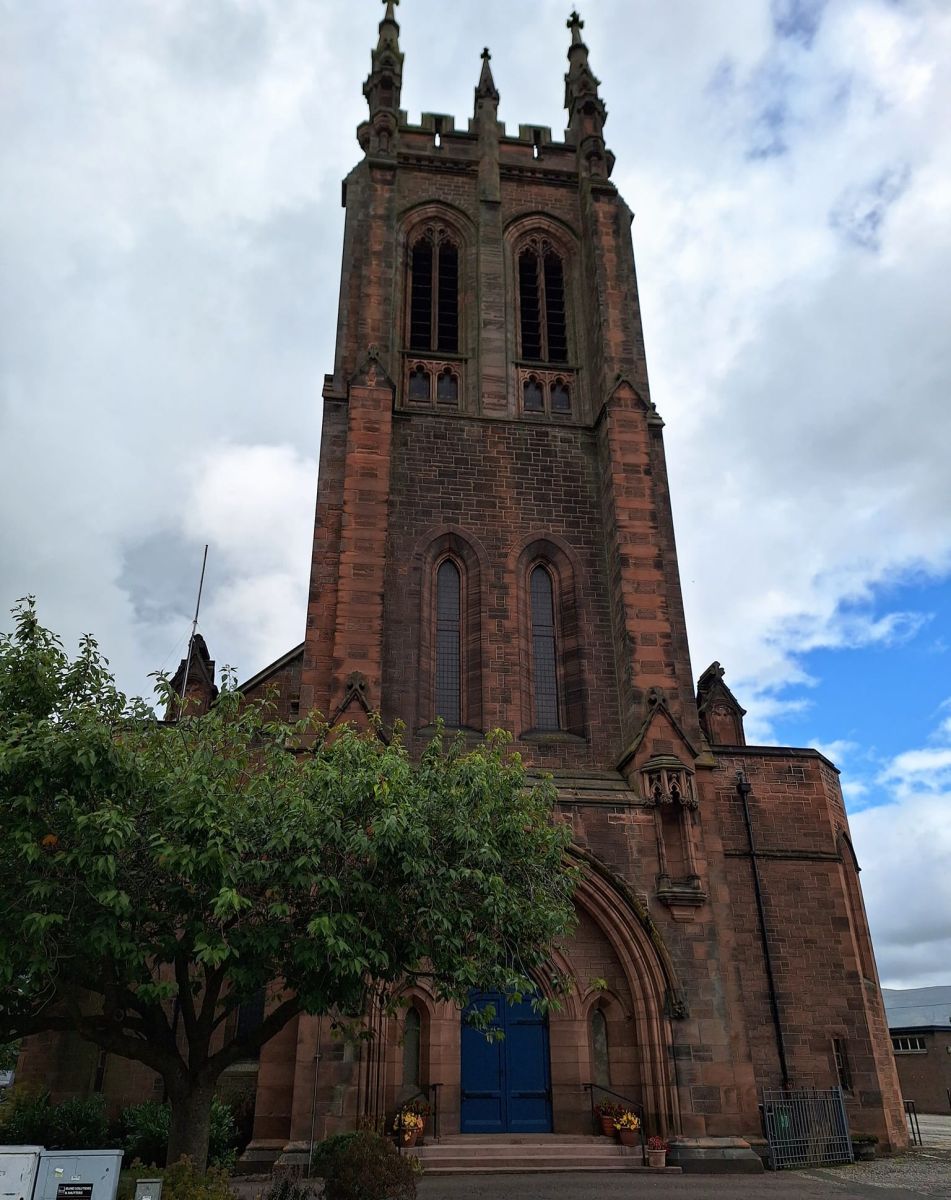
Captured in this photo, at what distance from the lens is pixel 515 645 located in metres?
21.0

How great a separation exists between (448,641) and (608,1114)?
9749 millimetres

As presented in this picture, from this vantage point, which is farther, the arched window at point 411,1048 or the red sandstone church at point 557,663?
the red sandstone church at point 557,663

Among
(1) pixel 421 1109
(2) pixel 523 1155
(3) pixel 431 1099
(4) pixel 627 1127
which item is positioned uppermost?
(3) pixel 431 1099

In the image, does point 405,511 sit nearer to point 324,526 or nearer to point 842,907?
point 324,526

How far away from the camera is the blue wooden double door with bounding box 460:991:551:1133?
54.2 feet

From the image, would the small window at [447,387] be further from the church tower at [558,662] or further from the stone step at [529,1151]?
the stone step at [529,1151]

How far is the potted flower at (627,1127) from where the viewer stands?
618 inches

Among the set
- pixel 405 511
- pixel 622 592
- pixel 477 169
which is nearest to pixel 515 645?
pixel 622 592

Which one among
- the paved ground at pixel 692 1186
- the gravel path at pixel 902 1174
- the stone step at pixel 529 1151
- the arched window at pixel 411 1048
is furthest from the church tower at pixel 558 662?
the paved ground at pixel 692 1186

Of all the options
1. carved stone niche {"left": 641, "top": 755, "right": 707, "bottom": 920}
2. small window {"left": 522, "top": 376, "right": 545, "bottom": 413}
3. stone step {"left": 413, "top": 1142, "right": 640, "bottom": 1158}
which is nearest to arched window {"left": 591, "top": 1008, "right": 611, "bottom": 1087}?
stone step {"left": 413, "top": 1142, "right": 640, "bottom": 1158}

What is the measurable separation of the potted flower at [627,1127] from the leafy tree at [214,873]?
5.60 metres

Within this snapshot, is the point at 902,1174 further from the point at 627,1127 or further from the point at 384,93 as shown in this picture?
the point at 384,93

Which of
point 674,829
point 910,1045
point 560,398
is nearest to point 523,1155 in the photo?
point 674,829

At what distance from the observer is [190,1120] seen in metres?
10.8
